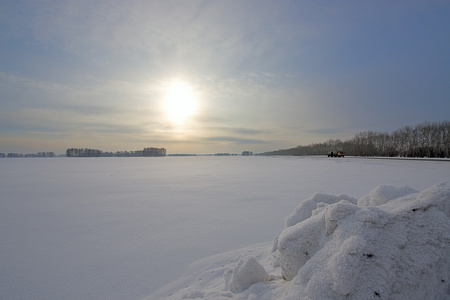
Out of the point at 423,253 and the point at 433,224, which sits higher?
the point at 433,224

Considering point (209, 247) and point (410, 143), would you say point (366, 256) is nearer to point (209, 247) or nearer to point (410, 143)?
point (209, 247)

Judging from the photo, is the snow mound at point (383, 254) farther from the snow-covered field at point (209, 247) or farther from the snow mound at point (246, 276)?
the snow mound at point (246, 276)

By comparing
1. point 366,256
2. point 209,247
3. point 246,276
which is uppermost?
point 366,256

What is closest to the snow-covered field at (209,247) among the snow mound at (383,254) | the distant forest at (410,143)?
the snow mound at (383,254)

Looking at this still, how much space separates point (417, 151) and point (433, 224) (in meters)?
65.4

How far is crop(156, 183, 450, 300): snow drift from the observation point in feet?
6.16

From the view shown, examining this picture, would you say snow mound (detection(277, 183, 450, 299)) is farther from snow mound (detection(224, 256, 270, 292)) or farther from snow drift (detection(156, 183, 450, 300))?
snow mound (detection(224, 256, 270, 292))

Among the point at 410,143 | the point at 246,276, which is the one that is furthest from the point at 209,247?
the point at 410,143

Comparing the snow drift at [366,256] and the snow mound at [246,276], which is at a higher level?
the snow drift at [366,256]

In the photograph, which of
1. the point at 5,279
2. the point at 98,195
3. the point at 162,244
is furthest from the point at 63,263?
the point at 98,195

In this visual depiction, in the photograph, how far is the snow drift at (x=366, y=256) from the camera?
6.16ft

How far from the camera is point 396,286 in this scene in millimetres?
1874

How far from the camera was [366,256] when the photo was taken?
1.92 m

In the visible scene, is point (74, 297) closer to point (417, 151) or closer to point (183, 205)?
point (183, 205)
